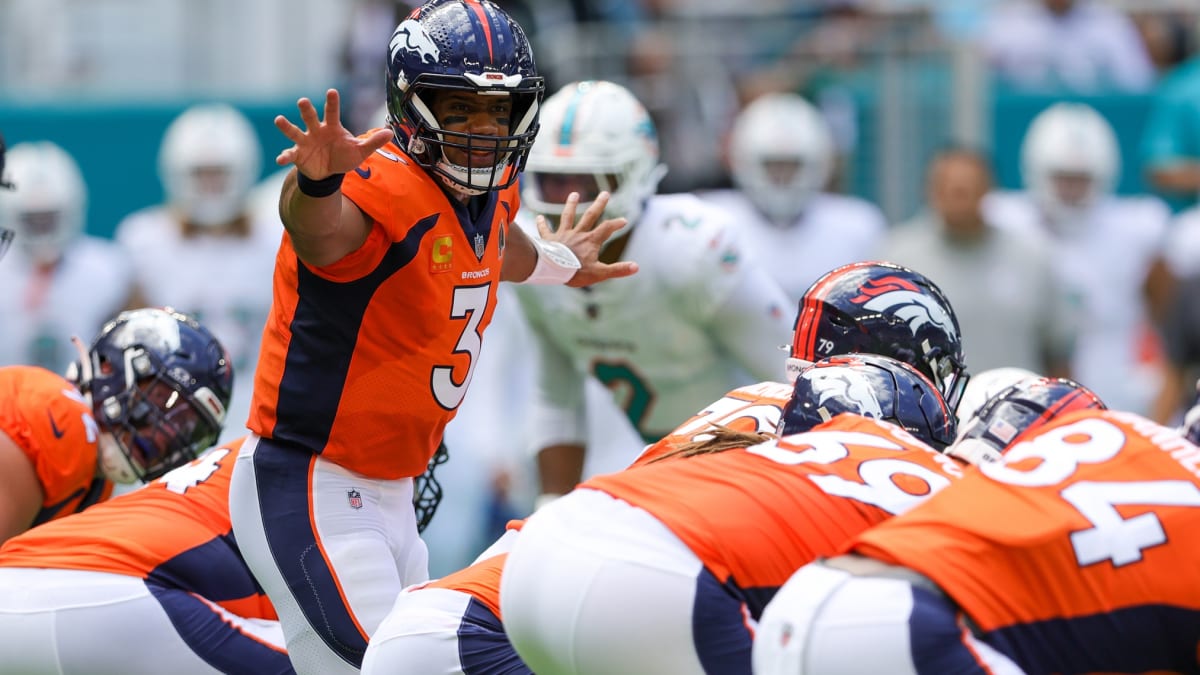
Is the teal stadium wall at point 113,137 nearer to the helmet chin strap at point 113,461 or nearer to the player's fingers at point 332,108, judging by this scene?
the helmet chin strap at point 113,461

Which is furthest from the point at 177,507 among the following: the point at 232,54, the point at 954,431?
the point at 232,54

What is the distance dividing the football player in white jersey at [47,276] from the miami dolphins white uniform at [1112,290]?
14.5ft

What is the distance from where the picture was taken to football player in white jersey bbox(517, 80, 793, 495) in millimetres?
5562

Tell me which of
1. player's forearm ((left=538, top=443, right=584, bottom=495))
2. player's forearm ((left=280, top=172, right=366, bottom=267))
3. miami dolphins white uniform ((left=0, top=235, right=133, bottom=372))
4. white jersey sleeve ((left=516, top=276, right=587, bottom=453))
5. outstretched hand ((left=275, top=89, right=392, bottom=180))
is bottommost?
miami dolphins white uniform ((left=0, top=235, right=133, bottom=372))

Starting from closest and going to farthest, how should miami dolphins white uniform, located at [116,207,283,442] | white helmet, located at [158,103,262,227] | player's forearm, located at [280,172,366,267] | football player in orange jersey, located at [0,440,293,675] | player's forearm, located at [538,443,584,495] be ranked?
player's forearm, located at [280,172,366,267] < football player in orange jersey, located at [0,440,293,675] < player's forearm, located at [538,443,584,495] < miami dolphins white uniform, located at [116,207,283,442] < white helmet, located at [158,103,262,227]

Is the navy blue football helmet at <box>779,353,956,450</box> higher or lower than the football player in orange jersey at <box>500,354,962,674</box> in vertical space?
higher

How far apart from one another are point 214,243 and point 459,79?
5457 mm

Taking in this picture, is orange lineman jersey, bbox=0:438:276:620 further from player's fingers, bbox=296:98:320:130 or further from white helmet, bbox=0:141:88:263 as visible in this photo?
white helmet, bbox=0:141:88:263

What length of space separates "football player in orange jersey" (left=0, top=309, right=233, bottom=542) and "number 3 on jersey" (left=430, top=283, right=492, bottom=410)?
0.86 metres

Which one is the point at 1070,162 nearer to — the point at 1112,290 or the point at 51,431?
the point at 1112,290

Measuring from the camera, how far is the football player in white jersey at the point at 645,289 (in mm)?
5562

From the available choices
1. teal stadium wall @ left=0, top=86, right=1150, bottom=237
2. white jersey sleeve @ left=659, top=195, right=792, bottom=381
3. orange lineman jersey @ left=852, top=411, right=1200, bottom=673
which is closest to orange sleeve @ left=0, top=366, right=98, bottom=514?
white jersey sleeve @ left=659, top=195, right=792, bottom=381

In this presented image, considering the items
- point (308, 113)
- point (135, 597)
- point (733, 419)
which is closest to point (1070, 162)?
point (733, 419)

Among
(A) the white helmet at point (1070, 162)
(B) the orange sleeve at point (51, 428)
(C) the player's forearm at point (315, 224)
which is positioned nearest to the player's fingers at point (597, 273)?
(C) the player's forearm at point (315, 224)
